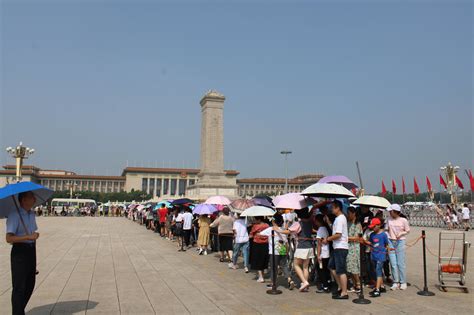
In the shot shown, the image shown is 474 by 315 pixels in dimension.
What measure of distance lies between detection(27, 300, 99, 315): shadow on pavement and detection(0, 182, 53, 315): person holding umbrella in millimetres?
1056

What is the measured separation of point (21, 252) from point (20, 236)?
21cm

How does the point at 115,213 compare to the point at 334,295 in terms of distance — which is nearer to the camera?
the point at 334,295

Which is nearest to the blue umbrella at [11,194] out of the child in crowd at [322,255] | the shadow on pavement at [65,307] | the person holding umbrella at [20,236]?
the person holding umbrella at [20,236]

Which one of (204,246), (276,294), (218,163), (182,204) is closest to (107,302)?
(276,294)

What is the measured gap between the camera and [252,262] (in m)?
9.35

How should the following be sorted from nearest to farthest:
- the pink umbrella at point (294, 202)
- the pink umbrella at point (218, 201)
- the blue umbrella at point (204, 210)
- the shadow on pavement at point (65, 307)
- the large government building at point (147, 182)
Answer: the shadow on pavement at point (65, 307), the pink umbrella at point (294, 202), the blue umbrella at point (204, 210), the pink umbrella at point (218, 201), the large government building at point (147, 182)

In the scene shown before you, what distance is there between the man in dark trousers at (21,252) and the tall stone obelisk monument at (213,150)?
41620mm

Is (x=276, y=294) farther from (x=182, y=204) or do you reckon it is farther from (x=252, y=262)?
(x=182, y=204)

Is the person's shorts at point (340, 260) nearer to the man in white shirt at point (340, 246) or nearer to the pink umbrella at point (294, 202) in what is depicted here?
the man in white shirt at point (340, 246)

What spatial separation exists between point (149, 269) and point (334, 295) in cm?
513

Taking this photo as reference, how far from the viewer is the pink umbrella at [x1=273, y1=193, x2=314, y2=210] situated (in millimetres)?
9188

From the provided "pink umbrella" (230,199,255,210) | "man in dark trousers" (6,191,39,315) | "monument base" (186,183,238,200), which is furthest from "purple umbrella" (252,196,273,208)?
"monument base" (186,183,238,200)

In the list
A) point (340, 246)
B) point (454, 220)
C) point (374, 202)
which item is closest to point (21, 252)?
point (340, 246)

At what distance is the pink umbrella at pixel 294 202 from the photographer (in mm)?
9188
